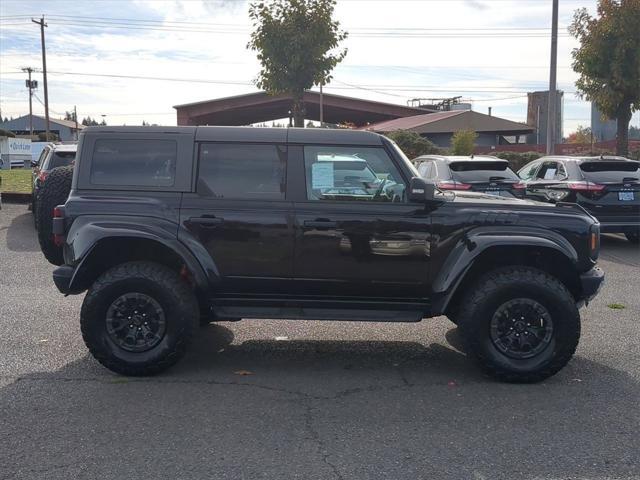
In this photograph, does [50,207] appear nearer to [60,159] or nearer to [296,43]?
[60,159]

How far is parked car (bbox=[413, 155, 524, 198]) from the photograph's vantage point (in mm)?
11398

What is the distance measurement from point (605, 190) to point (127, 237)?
8.82m

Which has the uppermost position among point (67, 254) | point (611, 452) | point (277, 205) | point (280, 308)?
point (277, 205)

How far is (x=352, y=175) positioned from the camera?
5.37 m

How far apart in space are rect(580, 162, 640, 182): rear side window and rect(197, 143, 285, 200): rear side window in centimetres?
786

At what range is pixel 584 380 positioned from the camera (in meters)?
→ 5.28

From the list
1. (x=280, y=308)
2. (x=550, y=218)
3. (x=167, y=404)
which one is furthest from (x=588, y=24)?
(x=167, y=404)

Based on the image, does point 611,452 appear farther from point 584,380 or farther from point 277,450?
point 277,450

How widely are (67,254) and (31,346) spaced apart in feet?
3.83

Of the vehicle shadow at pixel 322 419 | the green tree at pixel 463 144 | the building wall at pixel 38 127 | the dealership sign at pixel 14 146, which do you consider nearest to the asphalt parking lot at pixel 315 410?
the vehicle shadow at pixel 322 419

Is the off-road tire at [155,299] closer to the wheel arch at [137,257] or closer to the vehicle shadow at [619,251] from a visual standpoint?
the wheel arch at [137,257]

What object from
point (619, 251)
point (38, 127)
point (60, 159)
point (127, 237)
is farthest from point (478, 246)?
point (38, 127)

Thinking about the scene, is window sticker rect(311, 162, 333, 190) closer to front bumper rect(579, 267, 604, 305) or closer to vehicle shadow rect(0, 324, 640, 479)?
vehicle shadow rect(0, 324, 640, 479)

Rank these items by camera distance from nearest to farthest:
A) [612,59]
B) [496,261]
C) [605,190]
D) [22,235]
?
[496,261] → [605,190] → [22,235] → [612,59]
